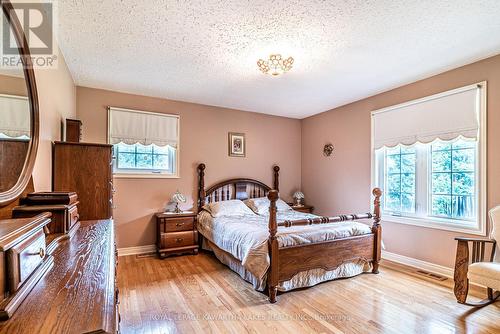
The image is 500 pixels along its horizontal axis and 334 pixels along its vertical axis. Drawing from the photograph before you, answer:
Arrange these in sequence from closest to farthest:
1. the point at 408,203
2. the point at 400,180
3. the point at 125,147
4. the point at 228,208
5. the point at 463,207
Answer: the point at 463,207, the point at 408,203, the point at 400,180, the point at 125,147, the point at 228,208

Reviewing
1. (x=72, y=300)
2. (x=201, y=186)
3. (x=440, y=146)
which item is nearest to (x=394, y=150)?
(x=440, y=146)

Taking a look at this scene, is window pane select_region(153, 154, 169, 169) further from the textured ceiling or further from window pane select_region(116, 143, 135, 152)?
the textured ceiling

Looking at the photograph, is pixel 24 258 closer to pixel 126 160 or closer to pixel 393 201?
pixel 126 160

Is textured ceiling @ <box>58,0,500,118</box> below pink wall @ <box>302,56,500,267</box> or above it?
above

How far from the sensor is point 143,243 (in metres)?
3.98

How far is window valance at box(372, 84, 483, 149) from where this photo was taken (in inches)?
113

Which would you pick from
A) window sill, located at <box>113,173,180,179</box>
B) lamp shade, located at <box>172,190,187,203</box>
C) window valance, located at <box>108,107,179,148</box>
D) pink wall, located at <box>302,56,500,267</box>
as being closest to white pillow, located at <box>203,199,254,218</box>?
lamp shade, located at <box>172,190,187,203</box>

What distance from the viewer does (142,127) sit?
157 inches

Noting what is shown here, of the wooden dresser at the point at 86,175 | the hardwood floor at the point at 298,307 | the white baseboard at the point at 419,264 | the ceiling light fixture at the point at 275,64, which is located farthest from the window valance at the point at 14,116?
the white baseboard at the point at 419,264

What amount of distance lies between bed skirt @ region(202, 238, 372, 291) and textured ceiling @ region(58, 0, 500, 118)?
7.61ft

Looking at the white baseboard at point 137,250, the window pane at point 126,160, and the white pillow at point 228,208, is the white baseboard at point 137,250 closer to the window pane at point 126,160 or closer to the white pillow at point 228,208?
the white pillow at point 228,208

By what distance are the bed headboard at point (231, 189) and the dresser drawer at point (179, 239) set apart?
52cm

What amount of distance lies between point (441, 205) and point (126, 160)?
4.43 metres

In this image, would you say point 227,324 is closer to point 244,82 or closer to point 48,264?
point 48,264
